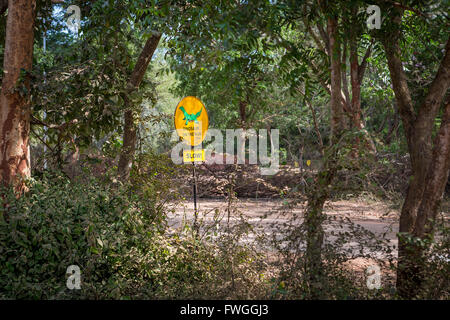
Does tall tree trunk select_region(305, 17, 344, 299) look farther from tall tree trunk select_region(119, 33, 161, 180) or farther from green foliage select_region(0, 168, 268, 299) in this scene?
tall tree trunk select_region(119, 33, 161, 180)

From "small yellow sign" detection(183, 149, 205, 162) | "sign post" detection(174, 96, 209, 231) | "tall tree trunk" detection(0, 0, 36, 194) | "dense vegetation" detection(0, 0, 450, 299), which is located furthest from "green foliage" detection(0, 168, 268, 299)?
"sign post" detection(174, 96, 209, 231)

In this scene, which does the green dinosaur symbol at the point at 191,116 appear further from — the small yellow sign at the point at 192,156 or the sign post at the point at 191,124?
the small yellow sign at the point at 192,156

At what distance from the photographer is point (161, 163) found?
270 inches

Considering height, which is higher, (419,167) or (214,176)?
(419,167)

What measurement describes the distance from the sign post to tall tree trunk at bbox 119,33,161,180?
73cm

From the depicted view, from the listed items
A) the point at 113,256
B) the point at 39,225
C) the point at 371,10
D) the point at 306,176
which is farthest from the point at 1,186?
the point at 371,10

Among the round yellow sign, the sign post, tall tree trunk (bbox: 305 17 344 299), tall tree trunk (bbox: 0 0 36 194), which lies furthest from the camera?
the round yellow sign

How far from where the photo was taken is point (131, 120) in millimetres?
7531

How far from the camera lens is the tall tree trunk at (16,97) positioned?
20.6 feet

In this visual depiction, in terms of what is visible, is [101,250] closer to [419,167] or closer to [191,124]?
[191,124]

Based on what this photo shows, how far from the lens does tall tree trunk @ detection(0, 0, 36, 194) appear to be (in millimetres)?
6289

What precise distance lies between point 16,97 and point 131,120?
5.99 ft

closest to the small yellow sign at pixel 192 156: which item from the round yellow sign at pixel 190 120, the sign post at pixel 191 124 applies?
the sign post at pixel 191 124

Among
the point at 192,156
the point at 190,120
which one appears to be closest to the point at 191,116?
the point at 190,120
